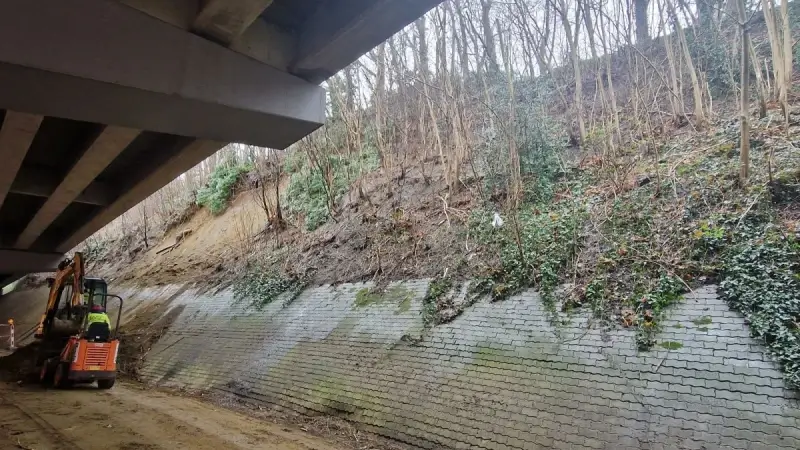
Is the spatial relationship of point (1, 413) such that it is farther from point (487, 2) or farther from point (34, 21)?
point (487, 2)

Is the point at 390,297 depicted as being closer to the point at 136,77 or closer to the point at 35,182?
the point at 136,77

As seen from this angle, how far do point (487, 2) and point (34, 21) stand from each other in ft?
32.0

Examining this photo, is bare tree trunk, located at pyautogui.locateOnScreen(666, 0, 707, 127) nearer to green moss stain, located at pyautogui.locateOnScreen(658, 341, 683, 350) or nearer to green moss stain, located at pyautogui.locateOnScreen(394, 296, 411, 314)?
green moss stain, located at pyautogui.locateOnScreen(658, 341, 683, 350)

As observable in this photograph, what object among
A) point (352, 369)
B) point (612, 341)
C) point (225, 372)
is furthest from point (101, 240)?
point (612, 341)

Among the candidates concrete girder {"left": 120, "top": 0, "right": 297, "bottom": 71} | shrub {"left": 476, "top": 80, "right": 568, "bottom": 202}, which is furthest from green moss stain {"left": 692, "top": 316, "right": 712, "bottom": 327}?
concrete girder {"left": 120, "top": 0, "right": 297, "bottom": 71}

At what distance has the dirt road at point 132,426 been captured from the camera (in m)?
5.83

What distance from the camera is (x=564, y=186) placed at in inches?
358

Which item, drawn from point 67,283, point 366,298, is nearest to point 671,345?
point 366,298

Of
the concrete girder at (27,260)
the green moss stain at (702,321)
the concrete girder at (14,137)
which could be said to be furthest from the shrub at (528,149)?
the concrete girder at (27,260)

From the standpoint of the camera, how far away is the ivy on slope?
4.41 metres

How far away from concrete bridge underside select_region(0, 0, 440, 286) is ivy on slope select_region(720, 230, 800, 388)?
462 cm

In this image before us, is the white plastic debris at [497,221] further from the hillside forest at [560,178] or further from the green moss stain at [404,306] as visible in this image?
the green moss stain at [404,306]

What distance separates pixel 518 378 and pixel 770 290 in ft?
9.59

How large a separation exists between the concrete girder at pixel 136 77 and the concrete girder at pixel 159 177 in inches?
52.4
